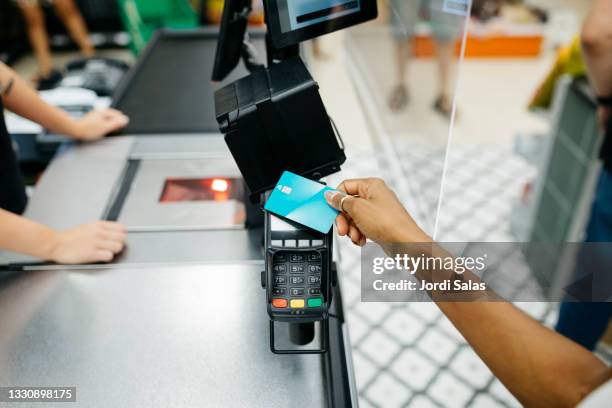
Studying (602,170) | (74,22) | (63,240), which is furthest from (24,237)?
(74,22)

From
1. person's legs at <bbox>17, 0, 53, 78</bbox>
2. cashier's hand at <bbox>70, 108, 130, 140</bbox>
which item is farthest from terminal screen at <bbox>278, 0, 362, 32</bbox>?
person's legs at <bbox>17, 0, 53, 78</bbox>

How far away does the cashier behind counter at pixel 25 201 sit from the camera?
1.04 metres

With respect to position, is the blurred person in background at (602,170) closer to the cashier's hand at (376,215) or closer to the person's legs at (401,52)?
the cashier's hand at (376,215)

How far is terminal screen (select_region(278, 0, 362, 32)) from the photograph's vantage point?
0.89 m

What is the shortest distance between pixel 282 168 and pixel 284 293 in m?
0.23

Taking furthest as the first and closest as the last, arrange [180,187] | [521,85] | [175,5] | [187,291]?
[521,85] → [175,5] → [180,187] → [187,291]

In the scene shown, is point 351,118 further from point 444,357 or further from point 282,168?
point 282,168

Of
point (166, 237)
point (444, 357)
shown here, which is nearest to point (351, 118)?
point (444, 357)

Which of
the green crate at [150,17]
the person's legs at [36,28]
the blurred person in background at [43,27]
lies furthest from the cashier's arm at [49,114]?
the person's legs at [36,28]

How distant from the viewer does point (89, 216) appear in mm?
1183

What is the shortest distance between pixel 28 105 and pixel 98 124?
185 mm

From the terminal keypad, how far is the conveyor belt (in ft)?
2.67

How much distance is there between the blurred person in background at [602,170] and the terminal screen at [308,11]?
0.83 m

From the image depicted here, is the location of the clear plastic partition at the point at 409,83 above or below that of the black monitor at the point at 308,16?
below
